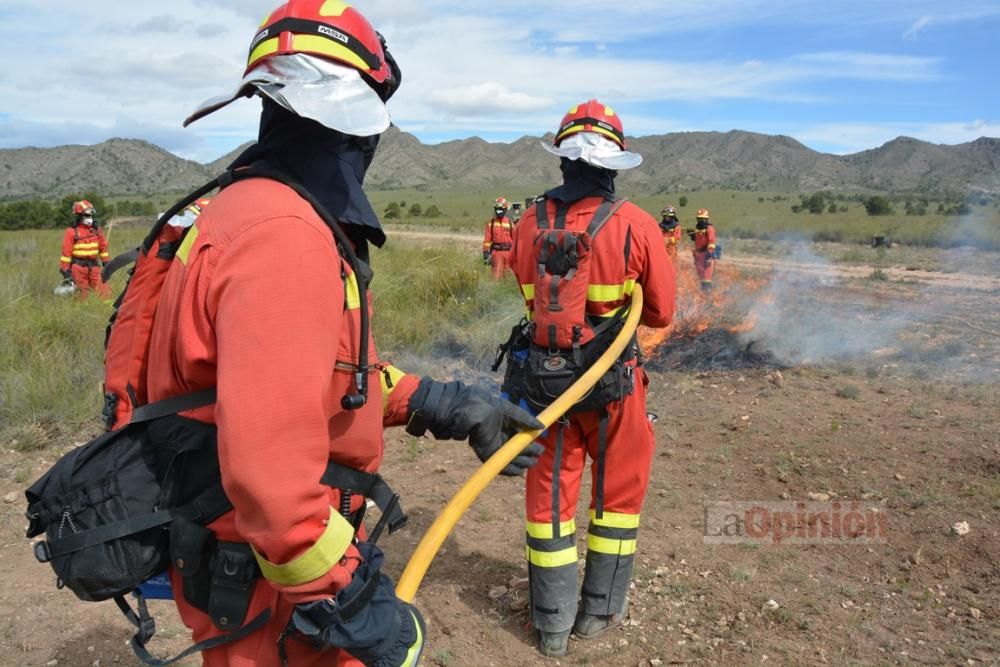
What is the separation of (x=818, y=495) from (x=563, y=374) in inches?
102

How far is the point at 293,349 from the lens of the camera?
140cm

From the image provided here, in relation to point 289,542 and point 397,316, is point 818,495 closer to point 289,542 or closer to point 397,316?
point 289,542

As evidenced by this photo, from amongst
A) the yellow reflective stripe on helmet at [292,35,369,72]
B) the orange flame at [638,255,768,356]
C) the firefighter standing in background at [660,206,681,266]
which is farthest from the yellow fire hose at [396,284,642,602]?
the firefighter standing in background at [660,206,681,266]

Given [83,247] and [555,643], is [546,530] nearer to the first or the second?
[555,643]

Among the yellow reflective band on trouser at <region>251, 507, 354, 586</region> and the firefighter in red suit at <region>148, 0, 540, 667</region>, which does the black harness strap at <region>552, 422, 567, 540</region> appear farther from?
the yellow reflective band on trouser at <region>251, 507, 354, 586</region>

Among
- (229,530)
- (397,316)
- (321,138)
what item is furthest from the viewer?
(397,316)

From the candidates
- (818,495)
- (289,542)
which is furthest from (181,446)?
(818,495)

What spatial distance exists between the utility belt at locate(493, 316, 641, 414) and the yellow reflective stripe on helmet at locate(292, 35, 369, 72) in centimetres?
208

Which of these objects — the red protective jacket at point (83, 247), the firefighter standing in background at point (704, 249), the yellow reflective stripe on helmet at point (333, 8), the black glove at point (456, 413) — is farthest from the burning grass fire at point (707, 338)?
the red protective jacket at point (83, 247)

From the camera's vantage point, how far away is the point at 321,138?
178cm

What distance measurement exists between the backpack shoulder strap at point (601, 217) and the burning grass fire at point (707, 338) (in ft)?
17.4

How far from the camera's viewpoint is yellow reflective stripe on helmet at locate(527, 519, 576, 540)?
3.66m

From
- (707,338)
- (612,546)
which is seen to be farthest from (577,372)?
(707,338)

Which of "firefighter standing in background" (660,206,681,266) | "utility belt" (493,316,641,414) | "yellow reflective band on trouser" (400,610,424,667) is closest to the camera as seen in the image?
"yellow reflective band on trouser" (400,610,424,667)
